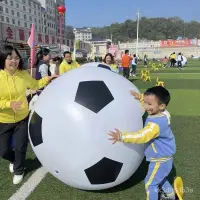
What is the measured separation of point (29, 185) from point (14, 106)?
1126mm

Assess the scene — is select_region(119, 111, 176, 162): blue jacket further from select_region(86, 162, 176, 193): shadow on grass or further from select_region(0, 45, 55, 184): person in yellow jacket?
select_region(0, 45, 55, 184): person in yellow jacket

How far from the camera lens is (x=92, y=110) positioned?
280 cm

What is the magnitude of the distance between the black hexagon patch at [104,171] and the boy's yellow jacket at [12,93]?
1.27 metres

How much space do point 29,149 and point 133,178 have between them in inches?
85.4

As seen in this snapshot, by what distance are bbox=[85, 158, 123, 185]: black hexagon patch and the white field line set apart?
95cm

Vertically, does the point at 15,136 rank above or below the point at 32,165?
above

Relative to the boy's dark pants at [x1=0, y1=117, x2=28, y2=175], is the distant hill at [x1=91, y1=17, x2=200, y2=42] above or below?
above

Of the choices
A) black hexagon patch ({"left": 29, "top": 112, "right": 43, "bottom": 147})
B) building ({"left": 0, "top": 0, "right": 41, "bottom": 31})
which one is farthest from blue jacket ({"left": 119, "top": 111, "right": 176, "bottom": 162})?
building ({"left": 0, "top": 0, "right": 41, "bottom": 31})

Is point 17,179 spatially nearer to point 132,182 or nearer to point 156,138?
point 132,182

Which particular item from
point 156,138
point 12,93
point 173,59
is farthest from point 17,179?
point 173,59

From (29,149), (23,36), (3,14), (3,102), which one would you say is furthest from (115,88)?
(3,14)

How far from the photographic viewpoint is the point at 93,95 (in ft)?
9.47

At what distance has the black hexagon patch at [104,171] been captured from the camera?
289 cm

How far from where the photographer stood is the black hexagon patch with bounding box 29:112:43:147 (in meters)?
3.01
